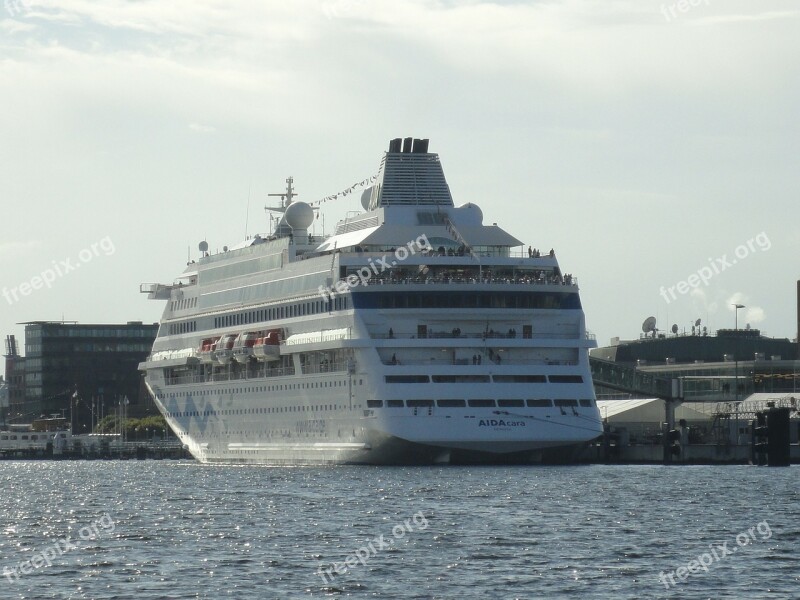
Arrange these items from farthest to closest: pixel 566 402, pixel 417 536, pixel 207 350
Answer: pixel 207 350 < pixel 566 402 < pixel 417 536

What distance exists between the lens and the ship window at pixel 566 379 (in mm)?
86500

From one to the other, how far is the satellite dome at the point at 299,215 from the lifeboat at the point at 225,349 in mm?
7195

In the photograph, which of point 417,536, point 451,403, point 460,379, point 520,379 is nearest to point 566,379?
point 520,379

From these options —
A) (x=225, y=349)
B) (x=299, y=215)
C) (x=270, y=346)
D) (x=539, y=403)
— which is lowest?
(x=539, y=403)

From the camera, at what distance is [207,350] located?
10906 centimetres

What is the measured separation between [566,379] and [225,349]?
25686 mm

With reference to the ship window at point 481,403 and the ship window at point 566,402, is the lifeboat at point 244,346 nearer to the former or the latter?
the ship window at point 481,403

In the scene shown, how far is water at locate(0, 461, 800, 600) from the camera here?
1774 inches

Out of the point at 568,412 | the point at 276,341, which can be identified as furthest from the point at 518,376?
the point at 276,341

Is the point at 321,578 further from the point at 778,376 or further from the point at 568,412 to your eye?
the point at 778,376

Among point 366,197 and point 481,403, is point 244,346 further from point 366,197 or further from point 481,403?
point 481,403

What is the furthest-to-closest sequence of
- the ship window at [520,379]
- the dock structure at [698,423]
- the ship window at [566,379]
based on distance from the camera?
the dock structure at [698,423] < the ship window at [566,379] < the ship window at [520,379]

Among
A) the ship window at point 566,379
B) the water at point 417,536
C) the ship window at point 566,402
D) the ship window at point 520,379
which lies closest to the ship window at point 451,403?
the ship window at point 520,379

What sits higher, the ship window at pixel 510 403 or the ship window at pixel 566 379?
the ship window at pixel 566 379
